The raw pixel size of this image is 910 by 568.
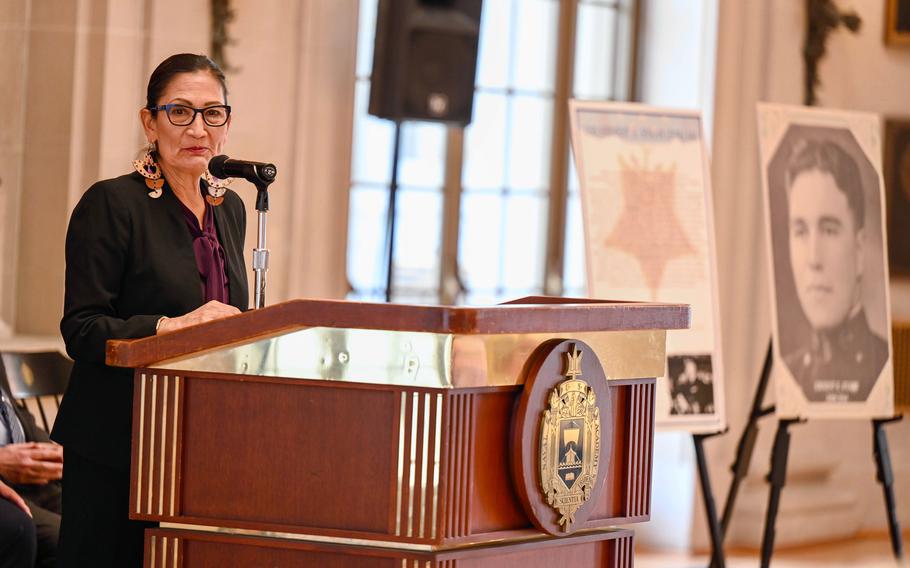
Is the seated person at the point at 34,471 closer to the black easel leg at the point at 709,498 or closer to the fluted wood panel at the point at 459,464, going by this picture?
the fluted wood panel at the point at 459,464

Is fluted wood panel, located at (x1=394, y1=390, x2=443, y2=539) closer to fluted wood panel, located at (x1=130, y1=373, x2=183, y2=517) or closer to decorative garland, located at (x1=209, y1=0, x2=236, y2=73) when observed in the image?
fluted wood panel, located at (x1=130, y1=373, x2=183, y2=517)

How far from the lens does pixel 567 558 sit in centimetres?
196

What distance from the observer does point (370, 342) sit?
1799 mm

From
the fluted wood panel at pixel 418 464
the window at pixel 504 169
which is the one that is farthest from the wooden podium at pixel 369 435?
the window at pixel 504 169

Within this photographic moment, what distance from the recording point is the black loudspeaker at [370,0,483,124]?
4.89m

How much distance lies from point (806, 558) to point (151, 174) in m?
4.21

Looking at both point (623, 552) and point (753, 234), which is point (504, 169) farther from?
point (623, 552)

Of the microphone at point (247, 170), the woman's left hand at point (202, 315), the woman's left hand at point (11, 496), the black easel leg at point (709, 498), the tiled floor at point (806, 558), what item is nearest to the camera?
the woman's left hand at point (202, 315)

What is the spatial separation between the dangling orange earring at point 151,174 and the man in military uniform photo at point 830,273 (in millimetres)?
2856

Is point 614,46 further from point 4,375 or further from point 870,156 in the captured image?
point 4,375

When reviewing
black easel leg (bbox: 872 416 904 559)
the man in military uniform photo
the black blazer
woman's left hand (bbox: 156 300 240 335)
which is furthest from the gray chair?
black easel leg (bbox: 872 416 904 559)

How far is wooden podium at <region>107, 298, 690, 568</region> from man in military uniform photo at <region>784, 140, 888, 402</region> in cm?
280

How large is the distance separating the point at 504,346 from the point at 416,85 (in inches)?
129

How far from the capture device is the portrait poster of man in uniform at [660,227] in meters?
4.20
